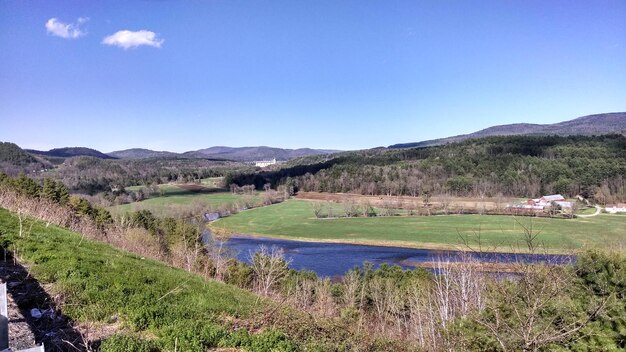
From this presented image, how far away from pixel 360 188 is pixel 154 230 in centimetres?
8471

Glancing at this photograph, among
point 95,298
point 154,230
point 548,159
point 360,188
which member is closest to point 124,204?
point 154,230

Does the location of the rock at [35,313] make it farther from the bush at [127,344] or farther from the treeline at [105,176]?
the treeline at [105,176]

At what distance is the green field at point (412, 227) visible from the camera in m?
57.2

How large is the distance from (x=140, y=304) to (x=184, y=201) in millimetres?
94160

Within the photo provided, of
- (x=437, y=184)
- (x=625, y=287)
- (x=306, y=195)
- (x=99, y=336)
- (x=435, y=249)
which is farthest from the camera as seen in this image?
(x=306, y=195)

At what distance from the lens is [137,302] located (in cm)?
703

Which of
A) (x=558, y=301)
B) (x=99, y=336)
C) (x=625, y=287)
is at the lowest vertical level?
(x=625, y=287)

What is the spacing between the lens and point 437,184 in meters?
112

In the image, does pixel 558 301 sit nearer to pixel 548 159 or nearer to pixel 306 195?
pixel 306 195

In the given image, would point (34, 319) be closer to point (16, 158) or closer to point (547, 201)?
point (547, 201)

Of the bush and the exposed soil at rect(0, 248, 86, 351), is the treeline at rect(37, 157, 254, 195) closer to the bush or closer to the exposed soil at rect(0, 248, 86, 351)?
the exposed soil at rect(0, 248, 86, 351)

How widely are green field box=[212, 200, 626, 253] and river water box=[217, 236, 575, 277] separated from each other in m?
2.66

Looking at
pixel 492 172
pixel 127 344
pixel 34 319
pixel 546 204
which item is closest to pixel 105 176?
pixel 492 172

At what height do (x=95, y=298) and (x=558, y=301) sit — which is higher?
(x=95, y=298)
